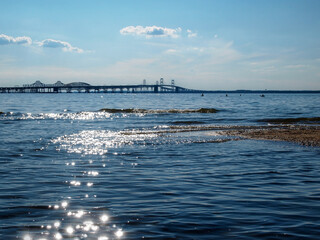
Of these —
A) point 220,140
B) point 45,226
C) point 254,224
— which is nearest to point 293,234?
point 254,224

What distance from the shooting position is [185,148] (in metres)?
16.7

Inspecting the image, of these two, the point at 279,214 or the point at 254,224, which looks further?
the point at 279,214

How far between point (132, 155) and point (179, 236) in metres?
8.88

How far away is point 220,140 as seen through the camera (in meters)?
19.6

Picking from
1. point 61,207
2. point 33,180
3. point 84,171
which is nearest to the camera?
point 61,207

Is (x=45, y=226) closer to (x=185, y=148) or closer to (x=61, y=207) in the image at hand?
(x=61, y=207)

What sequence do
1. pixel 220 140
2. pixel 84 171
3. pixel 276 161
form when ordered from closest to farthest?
1. pixel 84 171
2. pixel 276 161
3. pixel 220 140

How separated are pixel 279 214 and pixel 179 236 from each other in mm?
2375

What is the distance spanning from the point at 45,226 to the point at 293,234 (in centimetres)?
445

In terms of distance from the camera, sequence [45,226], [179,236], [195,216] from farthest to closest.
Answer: [195,216]
[45,226]
[179,236]

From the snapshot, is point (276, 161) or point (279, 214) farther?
point (276, 161)

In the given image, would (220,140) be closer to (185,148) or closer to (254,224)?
(185,148)

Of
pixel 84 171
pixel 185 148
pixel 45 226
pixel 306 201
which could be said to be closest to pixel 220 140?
pixel 185 148

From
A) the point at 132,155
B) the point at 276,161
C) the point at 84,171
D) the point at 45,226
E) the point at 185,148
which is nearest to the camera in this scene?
the point at 45,226
